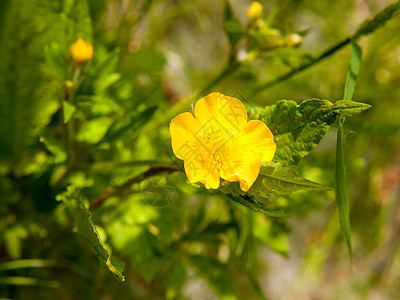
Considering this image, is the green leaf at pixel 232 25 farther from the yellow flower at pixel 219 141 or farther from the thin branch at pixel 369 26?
the yellow flower at pixel 219 141

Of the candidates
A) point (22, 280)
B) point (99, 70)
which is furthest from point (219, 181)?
point (22, 280)

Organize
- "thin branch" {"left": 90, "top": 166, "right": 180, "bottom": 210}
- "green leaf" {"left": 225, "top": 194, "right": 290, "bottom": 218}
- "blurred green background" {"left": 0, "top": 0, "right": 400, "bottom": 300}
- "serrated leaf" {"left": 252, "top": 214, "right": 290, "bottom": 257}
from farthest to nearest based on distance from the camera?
"serrated leaf" {"left": 252, "top": 214, "right": 290, "bottom": 257}, "blurred green background" {"left": 0, "top": 0, "right": 400, "bottom": 300}, "thin branch" {"left": 90, "top": 166, "right": 180, "bottom": 210}, "green leaf" {"left": 225, "top": 194, "right": 290, "bottom": 218}

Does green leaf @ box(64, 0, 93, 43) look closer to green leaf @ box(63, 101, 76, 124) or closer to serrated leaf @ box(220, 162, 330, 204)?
green leaf @ box(63, 101, 76, 124)

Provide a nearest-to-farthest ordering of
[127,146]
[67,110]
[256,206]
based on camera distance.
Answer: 1. [256,206]
2. [67,110]
3. [127,146]

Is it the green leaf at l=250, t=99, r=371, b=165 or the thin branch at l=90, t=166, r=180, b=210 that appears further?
the thin branch at l=90, t=166, r=180, b=210

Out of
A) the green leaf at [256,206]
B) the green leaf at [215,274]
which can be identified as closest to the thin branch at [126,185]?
the green leaf at [256,206]

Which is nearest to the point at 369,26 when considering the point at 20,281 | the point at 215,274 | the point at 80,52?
the point at 80,52

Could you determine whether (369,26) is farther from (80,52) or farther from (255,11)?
(80,52)

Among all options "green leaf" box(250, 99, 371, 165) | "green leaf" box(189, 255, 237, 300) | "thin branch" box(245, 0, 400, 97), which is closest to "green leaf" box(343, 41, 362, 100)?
"thin branch" box(245, 0, 400, 97)

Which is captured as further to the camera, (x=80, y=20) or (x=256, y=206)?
(x=80, y=20)
